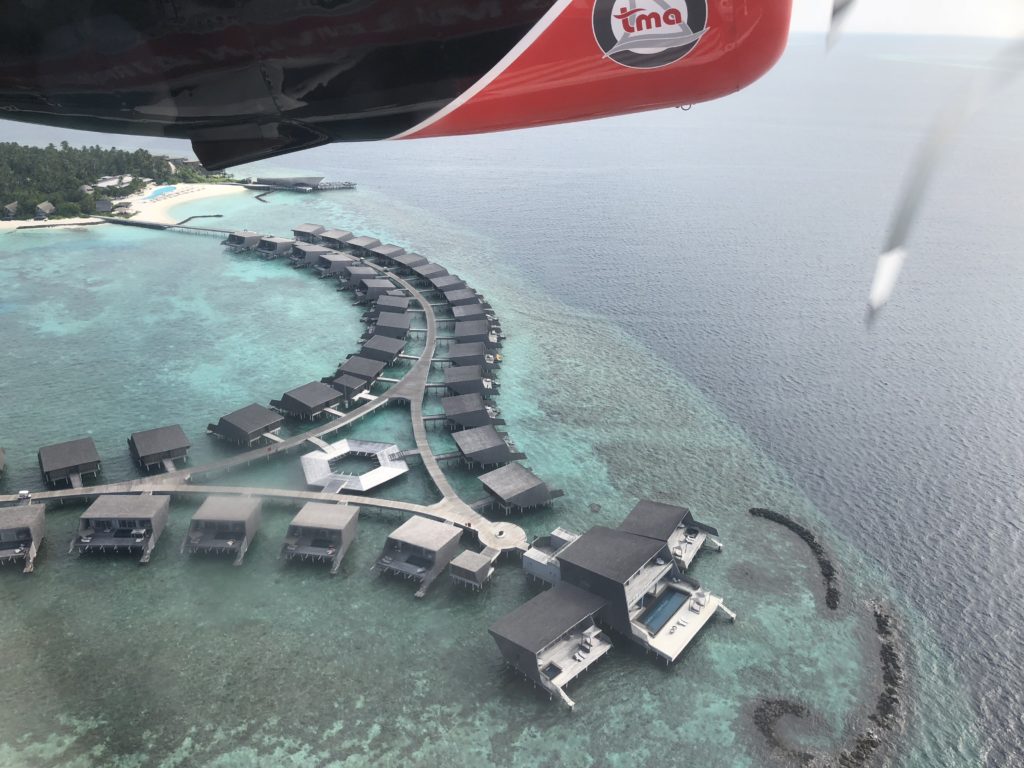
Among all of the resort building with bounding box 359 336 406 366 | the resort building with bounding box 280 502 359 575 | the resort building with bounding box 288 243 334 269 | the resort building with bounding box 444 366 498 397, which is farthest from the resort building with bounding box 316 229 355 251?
the resort building with bounding box 280 502 359 575

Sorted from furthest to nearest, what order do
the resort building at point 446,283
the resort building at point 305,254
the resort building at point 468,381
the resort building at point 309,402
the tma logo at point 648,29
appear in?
the resort building at point 305,254
the resort building at point 446,283
the resort building at point 468,381
the resort building at point 309,402
the tma logo at point 648,29

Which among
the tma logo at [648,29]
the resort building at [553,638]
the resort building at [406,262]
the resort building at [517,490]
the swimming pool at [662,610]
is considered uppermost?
the tma logo at [648,29]

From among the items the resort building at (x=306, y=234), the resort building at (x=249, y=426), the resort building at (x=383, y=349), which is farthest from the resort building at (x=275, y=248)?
the resort building at (x=249, y=426)

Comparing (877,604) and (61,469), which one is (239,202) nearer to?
(61,469)

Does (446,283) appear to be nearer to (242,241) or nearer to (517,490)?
(242,241)

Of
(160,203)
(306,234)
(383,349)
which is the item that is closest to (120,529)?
(383,349)

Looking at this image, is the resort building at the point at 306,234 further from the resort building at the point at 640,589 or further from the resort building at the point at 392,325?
the resort building at the point at 640,589

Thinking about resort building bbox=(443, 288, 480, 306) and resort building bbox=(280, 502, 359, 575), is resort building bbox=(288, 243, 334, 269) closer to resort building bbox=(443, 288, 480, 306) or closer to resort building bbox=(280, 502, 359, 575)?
resort building bbox=(443, 288, 480, 306)
